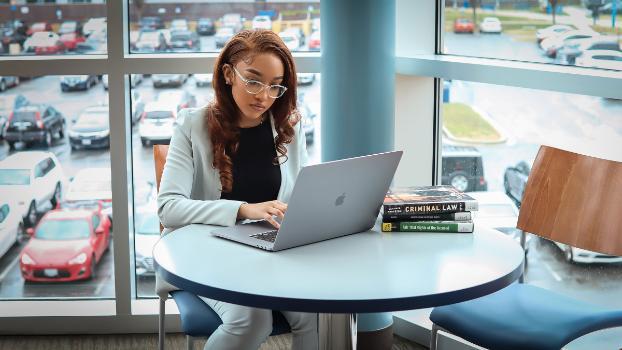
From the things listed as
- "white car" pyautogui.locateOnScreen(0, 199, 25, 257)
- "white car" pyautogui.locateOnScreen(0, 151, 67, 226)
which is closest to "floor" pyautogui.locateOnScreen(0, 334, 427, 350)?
"white car" pyautogui.locateOnScreen(0, 199, 25, 257)

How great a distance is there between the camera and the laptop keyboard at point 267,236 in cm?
243

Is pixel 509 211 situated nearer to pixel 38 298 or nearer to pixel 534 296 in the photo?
pixel 534 296

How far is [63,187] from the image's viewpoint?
13.0ft

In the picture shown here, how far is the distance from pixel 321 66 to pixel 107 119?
1.05 meters

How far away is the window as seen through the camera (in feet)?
10.6

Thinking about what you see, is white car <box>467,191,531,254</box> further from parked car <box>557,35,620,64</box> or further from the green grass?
parked car <box>557,35,620,64</box>

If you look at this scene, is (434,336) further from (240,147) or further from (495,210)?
(495,210)

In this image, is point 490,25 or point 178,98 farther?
point 178,98

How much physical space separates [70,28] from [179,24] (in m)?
0.47

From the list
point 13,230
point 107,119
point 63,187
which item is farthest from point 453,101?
point 13,230

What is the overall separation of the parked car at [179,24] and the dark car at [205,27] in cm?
6

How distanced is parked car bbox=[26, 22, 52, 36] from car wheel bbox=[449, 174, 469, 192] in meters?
1.88

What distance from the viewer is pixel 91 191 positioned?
396 centimetres

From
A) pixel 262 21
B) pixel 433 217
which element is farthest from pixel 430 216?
pixel 262 21
